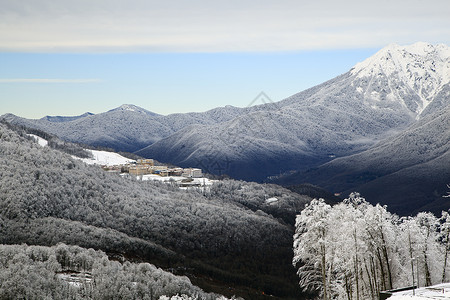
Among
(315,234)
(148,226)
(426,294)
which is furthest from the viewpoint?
(148,226)

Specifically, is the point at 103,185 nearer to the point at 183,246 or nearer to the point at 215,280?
the point at 183,246

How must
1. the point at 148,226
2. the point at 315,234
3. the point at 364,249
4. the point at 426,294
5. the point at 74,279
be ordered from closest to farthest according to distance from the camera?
the point at 426,294, the point at 315,234, the point at 364,249, the point at 74,279, the point at 148,226

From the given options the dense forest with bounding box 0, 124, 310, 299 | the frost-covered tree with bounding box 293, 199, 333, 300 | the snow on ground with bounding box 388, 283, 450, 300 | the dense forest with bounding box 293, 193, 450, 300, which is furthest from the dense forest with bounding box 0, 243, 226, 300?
the snow on ground with bounding box 388, 283, 450, 300

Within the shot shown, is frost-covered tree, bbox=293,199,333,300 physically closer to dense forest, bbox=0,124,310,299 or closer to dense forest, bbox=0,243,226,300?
dense forest, bbox=0,243,226,300

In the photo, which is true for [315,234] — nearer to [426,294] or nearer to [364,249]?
[364,249]

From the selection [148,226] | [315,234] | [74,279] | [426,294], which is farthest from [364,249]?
[148,226]

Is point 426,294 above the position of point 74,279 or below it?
above

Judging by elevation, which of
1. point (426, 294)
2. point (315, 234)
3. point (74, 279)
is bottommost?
point (74, 279)
